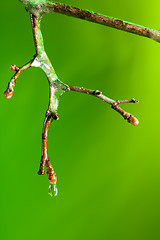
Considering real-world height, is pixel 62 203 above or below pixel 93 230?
above

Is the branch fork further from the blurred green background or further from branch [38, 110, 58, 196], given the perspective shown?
the blurred green background

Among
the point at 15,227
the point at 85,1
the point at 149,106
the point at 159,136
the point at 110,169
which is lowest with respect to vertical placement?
the point at 15,227

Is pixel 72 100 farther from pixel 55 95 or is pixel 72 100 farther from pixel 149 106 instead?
pixel 55 95

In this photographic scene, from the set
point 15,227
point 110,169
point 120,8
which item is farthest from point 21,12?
point 15,227

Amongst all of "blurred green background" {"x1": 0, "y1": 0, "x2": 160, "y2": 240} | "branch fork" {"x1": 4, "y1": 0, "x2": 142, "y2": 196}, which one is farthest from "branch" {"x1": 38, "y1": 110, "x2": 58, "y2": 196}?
"blurred green background" {"x1": 0, "y1": 0, "x2": 160, "y2": 240}

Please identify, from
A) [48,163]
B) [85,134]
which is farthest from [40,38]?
[85,134]

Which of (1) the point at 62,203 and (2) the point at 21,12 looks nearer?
(2) the point at 21,12

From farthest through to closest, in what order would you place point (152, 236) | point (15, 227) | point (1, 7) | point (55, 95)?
point (152, 236) → point (15, 227) → point (1, 7) → point (55, 95)
